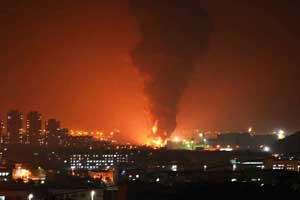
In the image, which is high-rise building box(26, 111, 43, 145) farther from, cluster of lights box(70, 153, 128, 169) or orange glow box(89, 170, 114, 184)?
orange glow box(89, 170, 114, 184)

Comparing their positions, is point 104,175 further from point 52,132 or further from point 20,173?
point 52,132

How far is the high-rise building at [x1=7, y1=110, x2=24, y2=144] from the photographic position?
4409 centimetres

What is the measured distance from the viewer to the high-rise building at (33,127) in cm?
4515

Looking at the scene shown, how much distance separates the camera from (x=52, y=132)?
46.7 meters

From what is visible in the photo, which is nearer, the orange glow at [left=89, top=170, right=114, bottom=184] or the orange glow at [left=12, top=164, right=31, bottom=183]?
the orange glow at [left=89, top=170, right=114, bottom=184]

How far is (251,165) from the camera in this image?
3266 cm

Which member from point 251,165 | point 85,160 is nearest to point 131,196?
point 251,165

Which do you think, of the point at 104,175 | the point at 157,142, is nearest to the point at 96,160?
the point at 157,142

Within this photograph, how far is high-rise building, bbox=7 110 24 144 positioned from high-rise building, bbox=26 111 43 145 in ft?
2.08

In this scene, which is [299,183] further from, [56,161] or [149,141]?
[149,141]

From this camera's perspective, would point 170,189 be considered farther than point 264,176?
No

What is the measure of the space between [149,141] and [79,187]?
1912 centimetres

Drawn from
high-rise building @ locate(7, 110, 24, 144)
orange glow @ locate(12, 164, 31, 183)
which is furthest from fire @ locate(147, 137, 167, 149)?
orange glow @ locate(12, 164, 31, 183)

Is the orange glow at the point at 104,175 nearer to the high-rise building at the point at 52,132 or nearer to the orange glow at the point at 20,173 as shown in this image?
the orange glow at the point at 20,173
